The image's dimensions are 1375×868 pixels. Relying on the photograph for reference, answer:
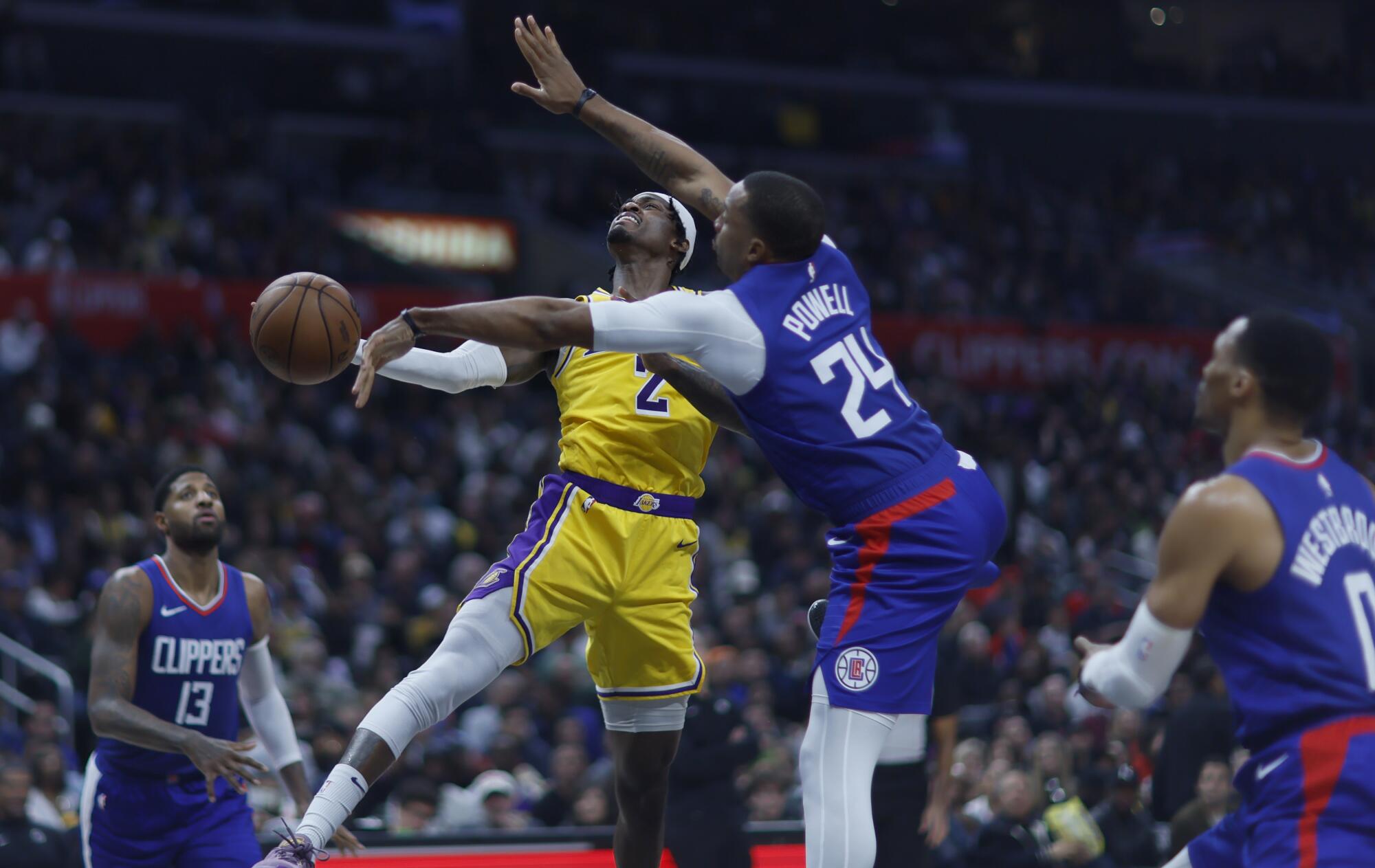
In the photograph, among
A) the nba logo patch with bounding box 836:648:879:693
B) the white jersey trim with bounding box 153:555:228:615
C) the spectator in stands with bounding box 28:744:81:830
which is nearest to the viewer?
the nba logo patch with bounding box 836:648:879:693

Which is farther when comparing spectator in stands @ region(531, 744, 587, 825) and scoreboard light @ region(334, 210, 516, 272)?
scoreboard light @ region(334, 210, 516, 272)

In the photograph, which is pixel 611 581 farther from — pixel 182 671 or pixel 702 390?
pixel 182 671

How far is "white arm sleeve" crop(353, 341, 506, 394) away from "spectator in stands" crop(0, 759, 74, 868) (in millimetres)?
3571

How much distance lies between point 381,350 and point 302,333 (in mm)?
760

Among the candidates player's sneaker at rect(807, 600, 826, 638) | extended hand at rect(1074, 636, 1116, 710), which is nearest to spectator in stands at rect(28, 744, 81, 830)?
player's sneaker at rect(807, 600, 826, 638)

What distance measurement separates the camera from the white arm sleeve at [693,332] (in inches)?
180

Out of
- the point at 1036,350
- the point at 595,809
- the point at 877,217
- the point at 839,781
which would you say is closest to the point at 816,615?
the point at 839,781

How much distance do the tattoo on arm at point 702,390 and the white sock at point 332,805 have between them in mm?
1657

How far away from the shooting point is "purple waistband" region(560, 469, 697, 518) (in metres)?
5.73

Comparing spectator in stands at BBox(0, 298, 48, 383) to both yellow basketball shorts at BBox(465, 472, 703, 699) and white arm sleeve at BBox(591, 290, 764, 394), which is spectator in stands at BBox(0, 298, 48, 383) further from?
white arm sleeve at BBox(591, 290, 764, 394)

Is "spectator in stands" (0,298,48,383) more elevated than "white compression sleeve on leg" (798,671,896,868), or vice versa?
"spectator in stands" (0,298,48,383)

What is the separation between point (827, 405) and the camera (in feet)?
15.9

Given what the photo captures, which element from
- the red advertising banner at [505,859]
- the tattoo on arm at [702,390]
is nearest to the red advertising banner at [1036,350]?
the red advertising banner at [505,859]

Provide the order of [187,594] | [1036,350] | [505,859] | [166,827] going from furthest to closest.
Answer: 1. [1036,350]
2. [505,859]
3. [187,594]
4. [166,827]
